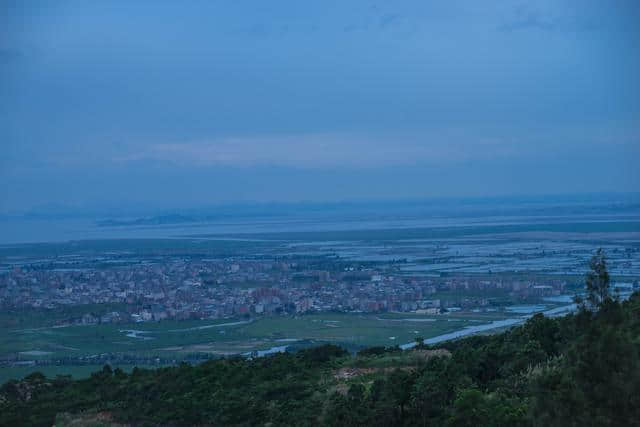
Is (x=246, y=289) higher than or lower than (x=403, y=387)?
lower

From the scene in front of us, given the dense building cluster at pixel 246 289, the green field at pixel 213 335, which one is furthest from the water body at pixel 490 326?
the dense building cluster at pixel 246 289

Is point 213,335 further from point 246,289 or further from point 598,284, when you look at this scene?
point 598,284

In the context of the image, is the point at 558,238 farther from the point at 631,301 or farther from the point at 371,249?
the point at 631,301

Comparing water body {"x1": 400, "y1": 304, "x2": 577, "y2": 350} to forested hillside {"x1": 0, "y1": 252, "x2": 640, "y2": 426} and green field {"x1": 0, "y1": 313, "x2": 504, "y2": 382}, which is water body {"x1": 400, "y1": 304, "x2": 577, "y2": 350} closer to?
green field {"x1": 0, "y1": 313, "x2": 504, "y2": 382}

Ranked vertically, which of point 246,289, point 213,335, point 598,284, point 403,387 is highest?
point 598,284

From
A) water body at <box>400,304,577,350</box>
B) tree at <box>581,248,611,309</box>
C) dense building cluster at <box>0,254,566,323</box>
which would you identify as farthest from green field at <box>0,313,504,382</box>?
tree at <box>581,248,611,309</box>

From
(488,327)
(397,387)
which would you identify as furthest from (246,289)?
(397,387)
